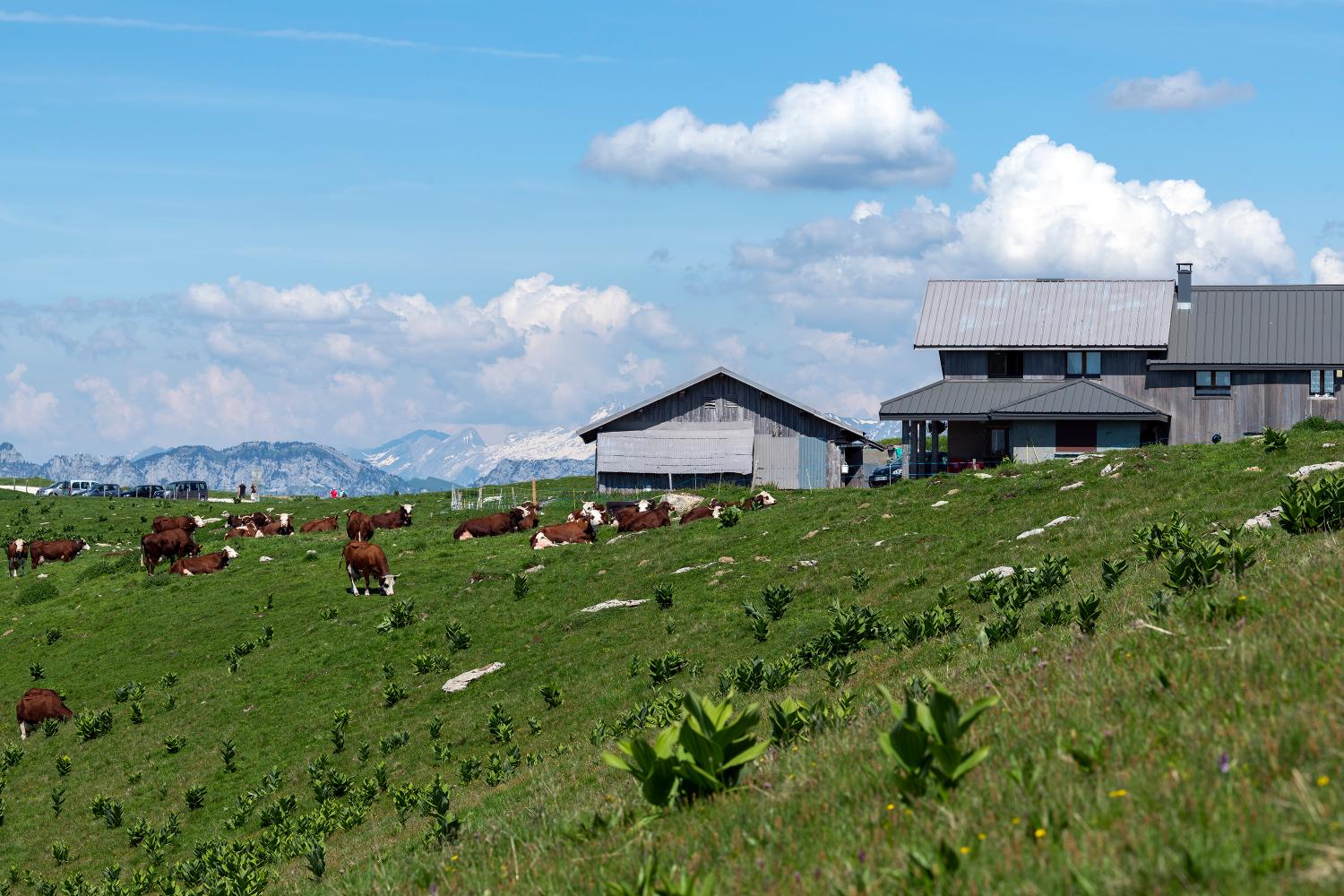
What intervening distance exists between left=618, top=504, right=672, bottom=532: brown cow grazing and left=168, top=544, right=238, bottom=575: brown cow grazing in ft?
47.2

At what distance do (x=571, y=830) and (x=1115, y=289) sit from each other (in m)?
64.6

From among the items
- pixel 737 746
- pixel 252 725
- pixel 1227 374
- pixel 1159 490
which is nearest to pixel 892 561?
pixel 1159 490

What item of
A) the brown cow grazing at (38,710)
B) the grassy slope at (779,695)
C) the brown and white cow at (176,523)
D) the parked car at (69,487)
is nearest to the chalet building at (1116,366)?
the grassy slope at (779,695)

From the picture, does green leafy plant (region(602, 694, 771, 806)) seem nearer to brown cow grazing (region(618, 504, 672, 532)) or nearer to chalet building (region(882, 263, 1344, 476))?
brown cow grazing (region(618, 504, 672, 532))

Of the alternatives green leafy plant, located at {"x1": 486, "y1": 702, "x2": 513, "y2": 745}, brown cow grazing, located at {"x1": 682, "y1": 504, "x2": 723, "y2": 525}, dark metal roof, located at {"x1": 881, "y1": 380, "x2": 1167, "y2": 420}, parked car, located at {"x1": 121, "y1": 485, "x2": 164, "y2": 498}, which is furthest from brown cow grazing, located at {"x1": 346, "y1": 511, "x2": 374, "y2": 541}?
parked car, located at {"x1": 121, "y1": 485, "x2": 164, "y2": 498}

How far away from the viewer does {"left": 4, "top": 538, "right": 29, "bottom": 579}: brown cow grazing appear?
162 feet

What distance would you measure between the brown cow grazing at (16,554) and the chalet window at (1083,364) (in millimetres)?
51069

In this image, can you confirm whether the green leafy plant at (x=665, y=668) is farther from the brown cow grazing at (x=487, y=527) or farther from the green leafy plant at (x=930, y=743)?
the brown cow grazing at (x=487, y=527)

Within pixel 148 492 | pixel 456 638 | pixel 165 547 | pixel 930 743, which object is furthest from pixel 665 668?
pixel 148 492

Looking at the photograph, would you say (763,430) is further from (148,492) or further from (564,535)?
(148,492)

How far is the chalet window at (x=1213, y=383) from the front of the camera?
6159 cm

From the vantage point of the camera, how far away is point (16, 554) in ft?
163

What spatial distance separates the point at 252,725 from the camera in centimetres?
2483

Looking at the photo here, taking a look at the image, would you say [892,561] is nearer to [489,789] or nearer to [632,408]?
[489,789]
